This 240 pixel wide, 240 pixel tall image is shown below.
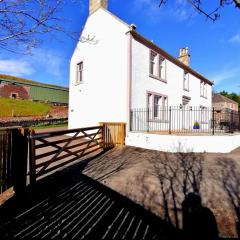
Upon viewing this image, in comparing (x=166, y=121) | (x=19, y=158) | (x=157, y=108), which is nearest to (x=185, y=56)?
(x=157, y=108)

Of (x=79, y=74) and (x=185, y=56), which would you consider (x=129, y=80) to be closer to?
(x=79, y=74)

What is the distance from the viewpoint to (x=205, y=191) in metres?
6.22

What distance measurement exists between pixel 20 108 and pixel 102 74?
83.9ft

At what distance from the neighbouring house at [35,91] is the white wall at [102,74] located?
97.7ft

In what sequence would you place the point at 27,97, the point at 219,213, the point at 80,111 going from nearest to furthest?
the point at 219,213 < the point at 80,111 < the point at 27,97

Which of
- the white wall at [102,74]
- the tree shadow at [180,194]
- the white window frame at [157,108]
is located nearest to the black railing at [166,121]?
the white window frame at [157,108]

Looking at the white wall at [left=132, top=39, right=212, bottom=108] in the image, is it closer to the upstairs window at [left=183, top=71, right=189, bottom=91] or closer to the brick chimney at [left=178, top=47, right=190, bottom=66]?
the upstairs window at [left=183, top=71, right=189, bottom=91]

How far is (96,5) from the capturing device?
16.6m

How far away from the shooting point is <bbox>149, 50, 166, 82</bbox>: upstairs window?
54.2 feet

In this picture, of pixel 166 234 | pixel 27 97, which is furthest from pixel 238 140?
pixel 27 97

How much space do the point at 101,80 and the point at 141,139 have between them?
525 cm

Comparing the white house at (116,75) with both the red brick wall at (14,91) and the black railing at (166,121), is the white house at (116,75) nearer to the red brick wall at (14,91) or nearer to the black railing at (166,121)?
the black railing at (166,121)

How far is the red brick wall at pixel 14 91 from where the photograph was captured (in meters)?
42.7

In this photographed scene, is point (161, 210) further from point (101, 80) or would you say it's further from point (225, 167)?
point (101, 80)
